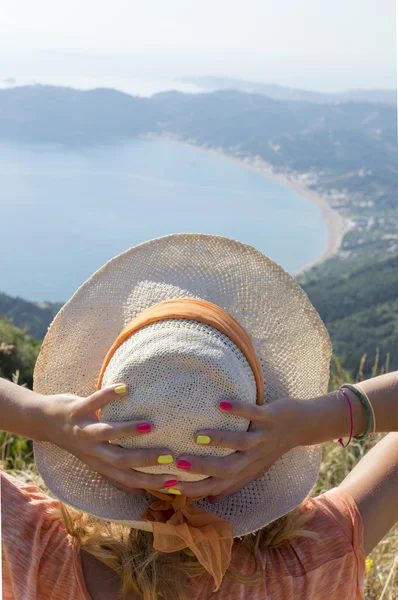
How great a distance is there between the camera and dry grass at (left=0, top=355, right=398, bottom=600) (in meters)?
1.82

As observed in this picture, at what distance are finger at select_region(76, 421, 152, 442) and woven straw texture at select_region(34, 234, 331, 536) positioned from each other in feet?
0.06

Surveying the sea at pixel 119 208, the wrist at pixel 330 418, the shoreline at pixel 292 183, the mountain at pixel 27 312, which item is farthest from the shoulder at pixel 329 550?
the shoreline at pixel 292 183

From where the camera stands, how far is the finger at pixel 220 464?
82cm

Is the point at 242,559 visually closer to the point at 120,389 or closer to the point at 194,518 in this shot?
the point at 194,518

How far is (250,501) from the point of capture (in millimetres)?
996

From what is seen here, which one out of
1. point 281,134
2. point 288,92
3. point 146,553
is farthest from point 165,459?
point 288,92

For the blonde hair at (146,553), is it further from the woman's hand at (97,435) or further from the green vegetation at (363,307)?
the green vegetation at (363,307)

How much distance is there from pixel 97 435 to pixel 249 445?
22 cm

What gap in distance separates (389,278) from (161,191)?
57.9 feet

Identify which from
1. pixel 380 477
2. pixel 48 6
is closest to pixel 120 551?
pixel 380 477

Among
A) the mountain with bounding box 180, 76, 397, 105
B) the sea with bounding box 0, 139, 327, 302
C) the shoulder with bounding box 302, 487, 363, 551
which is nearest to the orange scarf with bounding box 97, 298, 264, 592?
the shoulder with bounding box 302, 487, 363, 551

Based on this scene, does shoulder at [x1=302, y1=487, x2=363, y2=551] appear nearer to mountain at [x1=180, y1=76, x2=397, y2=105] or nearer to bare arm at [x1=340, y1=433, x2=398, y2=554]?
bare arm at [x1=340, y1=433, x2=398, y2=554]

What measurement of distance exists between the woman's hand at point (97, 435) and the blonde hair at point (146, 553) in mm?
94

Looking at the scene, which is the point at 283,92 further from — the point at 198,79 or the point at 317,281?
the point at 317,281
